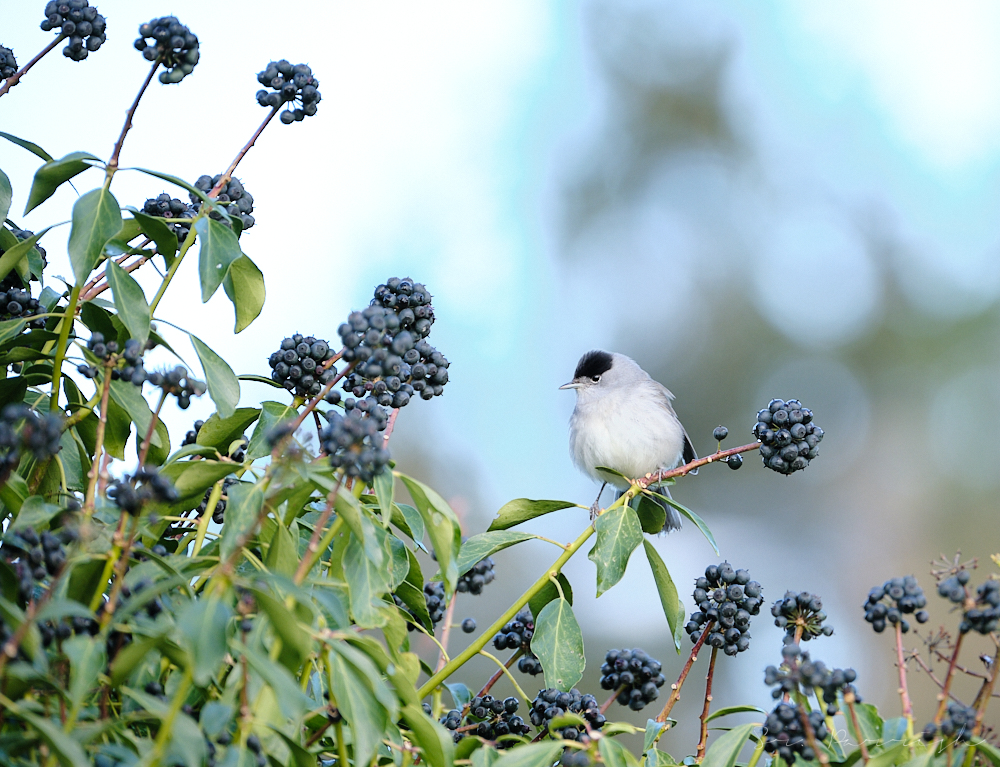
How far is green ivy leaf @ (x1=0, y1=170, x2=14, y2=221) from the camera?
4.57 ft

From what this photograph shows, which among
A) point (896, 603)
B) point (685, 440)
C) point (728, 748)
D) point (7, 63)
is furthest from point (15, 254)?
point (685, 440)

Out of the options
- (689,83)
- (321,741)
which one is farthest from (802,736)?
(689,83)

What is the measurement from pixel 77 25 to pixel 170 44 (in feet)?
1.21

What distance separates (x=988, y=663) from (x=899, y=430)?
12.8 meters

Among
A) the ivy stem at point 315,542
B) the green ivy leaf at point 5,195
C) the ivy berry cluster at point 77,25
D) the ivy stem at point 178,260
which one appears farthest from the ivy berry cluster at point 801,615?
the ivy berry cluster at point 77,25

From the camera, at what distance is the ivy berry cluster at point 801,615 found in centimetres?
139

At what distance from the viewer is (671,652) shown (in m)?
9.96

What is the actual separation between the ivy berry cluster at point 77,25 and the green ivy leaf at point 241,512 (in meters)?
1.01

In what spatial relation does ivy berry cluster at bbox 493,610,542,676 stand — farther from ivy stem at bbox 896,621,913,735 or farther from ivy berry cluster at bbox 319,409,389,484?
ivy berry cluster at bbox 319,409,389,484

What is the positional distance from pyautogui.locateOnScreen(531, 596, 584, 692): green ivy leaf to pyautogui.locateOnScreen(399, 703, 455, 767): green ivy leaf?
462 mm

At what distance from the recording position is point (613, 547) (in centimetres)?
155

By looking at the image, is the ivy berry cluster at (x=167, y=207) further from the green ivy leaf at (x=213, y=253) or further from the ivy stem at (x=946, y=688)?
the ivy stem at (x=946, y=688)

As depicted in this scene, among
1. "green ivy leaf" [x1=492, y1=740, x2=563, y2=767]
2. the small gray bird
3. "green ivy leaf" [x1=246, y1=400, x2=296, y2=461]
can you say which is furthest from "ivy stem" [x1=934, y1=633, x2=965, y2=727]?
the small gray bird

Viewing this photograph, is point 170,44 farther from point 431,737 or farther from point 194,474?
point 431,737
